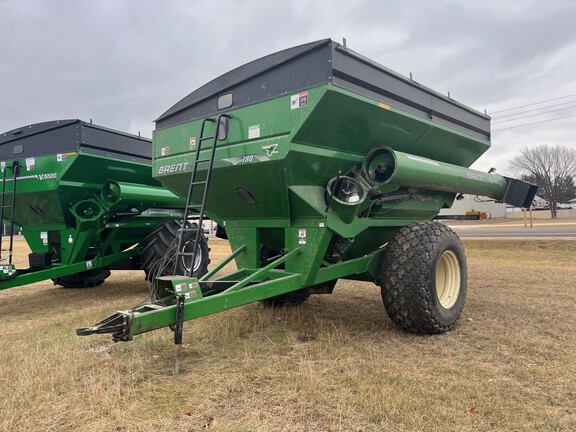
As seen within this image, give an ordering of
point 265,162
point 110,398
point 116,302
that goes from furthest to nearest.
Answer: point 116,302, point 265,162, point 110,398

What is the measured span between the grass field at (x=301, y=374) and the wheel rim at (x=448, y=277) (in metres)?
0.35

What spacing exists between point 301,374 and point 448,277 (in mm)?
2361

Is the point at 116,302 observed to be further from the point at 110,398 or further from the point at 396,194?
the point at 396,194

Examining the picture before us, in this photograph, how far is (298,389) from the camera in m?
2.99

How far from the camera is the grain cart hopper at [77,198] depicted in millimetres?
6258

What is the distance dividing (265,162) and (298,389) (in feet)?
6.24

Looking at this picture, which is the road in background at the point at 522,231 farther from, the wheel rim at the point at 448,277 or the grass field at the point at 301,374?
the grass field at the point at 301,374

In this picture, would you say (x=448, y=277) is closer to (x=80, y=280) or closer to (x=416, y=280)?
(x=416, y=280)

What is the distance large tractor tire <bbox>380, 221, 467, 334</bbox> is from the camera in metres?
4.14

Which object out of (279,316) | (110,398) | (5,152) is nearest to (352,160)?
(279,316)

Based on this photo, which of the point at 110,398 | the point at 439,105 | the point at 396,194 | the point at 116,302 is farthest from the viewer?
the point at 116,302

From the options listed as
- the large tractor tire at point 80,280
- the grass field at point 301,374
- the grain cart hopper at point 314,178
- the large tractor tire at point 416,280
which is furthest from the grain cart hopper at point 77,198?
the large tractor tire at point 416,280

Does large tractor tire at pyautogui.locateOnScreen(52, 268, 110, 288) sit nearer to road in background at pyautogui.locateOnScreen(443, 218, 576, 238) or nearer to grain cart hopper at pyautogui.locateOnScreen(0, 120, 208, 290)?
grain cart hopper at pyautogui.locateOnScreen(0, 120, 208, 290)

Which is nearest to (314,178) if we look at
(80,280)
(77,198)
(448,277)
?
(448,277)
